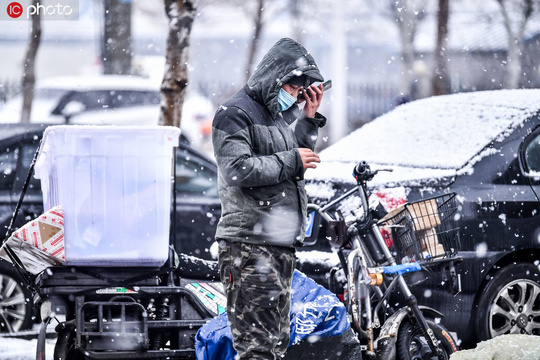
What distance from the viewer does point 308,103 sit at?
4164 millimetres

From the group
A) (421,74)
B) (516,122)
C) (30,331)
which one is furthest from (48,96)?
(421,74)

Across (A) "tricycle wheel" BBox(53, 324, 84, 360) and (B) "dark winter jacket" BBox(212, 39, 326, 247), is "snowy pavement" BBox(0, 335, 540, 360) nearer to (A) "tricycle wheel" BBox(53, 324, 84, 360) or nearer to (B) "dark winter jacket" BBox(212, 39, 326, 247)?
(B) "dark winter jacket" BBox(212, 39, 326, 247)

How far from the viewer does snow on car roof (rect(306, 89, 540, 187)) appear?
5.75m

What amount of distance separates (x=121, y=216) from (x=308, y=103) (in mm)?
1220

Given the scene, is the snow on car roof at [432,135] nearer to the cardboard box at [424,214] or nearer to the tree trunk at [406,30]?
the cardboard box at [424,214]

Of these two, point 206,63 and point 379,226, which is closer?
point 379,226

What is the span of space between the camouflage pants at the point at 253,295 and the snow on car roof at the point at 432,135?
1.78 meters

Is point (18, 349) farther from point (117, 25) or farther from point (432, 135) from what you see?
point (117, 25)

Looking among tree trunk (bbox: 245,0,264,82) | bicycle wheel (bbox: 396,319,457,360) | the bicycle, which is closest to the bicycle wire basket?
the bicycle

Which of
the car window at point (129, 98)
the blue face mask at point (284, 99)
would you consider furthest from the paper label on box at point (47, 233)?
the car window at point (129, 98)

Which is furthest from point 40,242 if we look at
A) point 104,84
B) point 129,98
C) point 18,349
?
point 104,84

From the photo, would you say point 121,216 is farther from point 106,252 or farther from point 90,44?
point 90,44

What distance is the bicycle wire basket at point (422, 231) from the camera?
489cm

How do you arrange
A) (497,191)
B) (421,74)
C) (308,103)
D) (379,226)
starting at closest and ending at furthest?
(308,103), (379,226), (497,191), (421,74)
